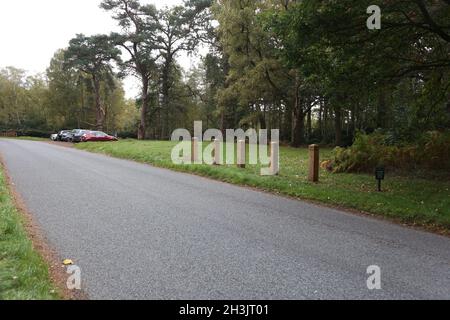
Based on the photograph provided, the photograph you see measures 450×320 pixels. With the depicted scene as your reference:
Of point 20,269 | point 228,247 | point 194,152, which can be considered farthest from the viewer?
point 194,152

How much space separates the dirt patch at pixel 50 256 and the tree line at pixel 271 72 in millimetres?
6939

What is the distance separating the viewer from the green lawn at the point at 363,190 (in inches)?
324

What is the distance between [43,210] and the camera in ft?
26.8

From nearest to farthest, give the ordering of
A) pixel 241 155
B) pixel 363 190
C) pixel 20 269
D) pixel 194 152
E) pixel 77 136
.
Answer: pixel 20 269 < pixel 363 190 < pixel 241 155 < pixel 194 152 < pixel 77 136

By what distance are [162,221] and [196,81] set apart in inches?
2361

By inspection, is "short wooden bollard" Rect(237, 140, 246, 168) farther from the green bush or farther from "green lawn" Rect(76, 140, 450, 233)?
the green bush

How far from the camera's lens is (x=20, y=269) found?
452cm

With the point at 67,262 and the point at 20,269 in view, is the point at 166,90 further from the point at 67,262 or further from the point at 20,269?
the point at 20,269

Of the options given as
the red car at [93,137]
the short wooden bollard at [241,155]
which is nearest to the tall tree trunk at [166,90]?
the red car at [93,137]

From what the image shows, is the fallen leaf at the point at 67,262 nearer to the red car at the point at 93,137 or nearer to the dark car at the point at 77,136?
the red car at the point at 93,137

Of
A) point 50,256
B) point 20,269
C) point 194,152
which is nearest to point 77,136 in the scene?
point 194,152

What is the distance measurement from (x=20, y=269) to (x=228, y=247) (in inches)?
106

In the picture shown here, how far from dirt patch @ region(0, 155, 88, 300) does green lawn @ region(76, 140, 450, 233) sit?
625cm
